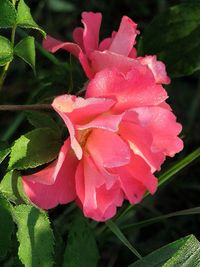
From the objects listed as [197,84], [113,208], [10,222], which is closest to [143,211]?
[197,84]

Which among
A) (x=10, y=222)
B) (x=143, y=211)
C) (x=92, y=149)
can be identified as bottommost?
(x=143, y=211)

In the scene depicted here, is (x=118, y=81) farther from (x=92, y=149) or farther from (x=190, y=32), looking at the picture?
(x=190, y=32)

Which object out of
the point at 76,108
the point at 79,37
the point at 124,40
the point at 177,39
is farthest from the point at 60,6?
the point at 76,108

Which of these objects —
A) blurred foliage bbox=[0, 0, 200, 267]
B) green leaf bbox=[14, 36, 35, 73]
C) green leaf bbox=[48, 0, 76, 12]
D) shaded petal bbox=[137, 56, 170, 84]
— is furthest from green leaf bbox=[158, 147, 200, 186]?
green leaf bbox=[48, 0, 76, 12]

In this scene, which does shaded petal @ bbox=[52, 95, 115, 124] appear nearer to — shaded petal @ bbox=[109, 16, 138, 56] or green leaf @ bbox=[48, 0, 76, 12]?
shaded petal @ bbox=[109, 16, 138, 56]

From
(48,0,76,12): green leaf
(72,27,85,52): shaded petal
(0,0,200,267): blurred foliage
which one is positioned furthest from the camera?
(48,0,76,12): green leaf

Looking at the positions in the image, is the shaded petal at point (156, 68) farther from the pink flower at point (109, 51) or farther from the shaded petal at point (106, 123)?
the shaded petal at point (106, 123)

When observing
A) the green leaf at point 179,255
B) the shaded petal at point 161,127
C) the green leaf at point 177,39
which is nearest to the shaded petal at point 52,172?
the shaded petal at point 161,127
